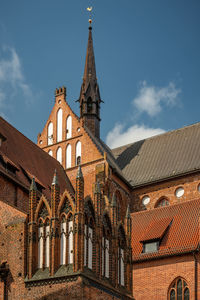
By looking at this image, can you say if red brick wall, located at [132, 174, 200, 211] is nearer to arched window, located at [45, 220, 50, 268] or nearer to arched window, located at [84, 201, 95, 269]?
arched window, located at [84, 201, 95, 269]

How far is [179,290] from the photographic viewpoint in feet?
89.8

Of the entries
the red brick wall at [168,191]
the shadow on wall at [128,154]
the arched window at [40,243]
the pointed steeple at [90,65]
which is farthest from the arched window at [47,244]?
the pointed steeple at [90,65]

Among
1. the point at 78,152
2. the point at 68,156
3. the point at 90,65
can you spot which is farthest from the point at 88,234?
the point at 90,65

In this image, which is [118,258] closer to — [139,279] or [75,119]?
[139,279]

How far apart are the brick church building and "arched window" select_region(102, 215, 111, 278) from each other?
4 centimetres

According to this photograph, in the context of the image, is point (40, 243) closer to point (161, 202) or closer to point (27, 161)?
point (27, 161)

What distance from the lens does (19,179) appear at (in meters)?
26.6

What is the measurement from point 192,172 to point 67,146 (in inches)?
306

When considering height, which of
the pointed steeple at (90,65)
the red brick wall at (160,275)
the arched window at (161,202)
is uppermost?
the pointed steeple at (90,65)

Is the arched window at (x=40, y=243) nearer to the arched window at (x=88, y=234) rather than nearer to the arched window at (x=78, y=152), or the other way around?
the arched window at (x=88, y=234)

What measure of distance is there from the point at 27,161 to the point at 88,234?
996 cm

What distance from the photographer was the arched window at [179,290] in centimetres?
2711

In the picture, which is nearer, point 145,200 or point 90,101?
point 145,200

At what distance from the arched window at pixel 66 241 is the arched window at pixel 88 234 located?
53 centimetres
